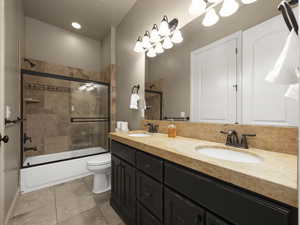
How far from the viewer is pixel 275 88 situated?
824mm

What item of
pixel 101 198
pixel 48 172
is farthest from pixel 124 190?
pixel 48 172

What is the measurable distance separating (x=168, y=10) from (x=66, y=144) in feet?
9.49

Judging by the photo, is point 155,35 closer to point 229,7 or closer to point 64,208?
point 229,7

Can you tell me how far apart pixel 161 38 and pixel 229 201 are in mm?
1718

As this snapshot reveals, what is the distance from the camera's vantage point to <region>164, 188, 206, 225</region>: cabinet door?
2.04 feet

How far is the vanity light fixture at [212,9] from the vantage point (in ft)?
3.30

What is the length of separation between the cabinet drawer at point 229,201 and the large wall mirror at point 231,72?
1.96ft

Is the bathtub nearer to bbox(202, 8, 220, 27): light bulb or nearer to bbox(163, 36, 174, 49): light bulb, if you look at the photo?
bbox(163, 36, 174, 49): light bulb

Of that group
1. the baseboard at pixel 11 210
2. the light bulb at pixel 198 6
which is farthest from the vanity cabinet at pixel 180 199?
the light bulb at pixel 198 6

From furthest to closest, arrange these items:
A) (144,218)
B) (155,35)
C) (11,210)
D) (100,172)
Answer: (100,172), (155,35), (11,210), (144,218)

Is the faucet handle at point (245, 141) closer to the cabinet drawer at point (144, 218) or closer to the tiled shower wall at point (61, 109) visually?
the cabinet drawer at point (144, 218)

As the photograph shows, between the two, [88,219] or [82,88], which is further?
[82,88]

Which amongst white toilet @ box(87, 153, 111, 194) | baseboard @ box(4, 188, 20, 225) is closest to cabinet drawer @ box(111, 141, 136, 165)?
white toilet @ box(87, 153, 111, 194)

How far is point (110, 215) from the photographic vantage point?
4.49 feet
